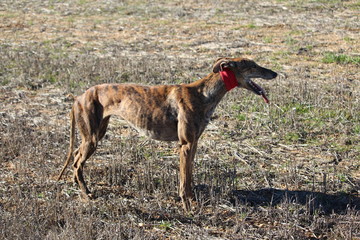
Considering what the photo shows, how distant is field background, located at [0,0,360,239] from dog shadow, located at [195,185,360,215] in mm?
26

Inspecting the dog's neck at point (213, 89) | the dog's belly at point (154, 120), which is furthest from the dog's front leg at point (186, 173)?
the dog's neck at point (213, 89)

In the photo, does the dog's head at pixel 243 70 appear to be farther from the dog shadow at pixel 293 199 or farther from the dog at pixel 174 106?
the dog shadow at pixel 293 199

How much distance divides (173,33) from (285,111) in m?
7.92

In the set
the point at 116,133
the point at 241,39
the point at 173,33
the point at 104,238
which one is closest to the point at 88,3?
the point at 173,33

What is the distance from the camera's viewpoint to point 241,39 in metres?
16.2

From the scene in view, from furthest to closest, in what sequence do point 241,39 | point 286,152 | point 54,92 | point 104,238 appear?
point 241,39 < point 54,92 < point 286,152 < point 104,238

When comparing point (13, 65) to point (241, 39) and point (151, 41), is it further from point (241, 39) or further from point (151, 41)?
point (241, 39)

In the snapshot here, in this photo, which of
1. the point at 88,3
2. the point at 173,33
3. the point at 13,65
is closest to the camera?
the point at 13,65

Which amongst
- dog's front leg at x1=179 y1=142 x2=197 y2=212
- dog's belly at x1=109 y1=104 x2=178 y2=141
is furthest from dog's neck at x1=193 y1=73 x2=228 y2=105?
dog's front leg at x1=179 y1=142 x2=197 y2=212

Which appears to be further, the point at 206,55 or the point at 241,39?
the point at 241,39

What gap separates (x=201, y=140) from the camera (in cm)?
919

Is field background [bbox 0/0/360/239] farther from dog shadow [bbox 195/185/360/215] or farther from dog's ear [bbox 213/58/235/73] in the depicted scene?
dog's ear [bbox 213/58/235/73]

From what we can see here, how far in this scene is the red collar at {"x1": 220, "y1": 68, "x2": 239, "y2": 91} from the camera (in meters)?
6.88

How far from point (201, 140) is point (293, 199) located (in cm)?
256
